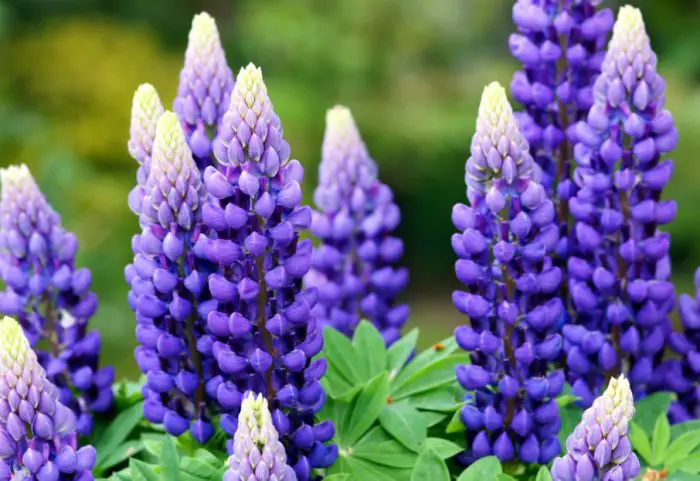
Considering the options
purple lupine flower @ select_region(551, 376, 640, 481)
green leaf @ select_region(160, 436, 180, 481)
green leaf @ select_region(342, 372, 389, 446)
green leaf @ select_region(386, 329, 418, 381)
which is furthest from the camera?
green leaf @ select_region(386, 329, 418, 381)

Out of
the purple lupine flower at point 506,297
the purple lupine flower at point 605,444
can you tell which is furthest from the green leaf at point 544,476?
the purple lupine flower at point 506,297

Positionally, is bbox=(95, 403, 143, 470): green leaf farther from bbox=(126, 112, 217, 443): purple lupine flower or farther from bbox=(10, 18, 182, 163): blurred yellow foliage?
bbox=(10, 18, 182, 163): blurred yellow foliage

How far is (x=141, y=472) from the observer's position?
58.1 inches

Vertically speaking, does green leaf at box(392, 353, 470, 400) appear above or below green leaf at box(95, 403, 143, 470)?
above

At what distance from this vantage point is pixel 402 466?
166 cm

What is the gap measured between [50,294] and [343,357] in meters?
0.54

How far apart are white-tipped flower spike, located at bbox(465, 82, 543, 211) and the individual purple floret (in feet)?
1.89

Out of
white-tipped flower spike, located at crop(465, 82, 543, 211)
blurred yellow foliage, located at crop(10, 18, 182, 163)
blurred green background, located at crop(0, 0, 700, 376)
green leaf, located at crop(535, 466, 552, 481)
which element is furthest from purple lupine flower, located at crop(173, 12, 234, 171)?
blurred yellow foliage, located at crop(10, 18, 182, 163)

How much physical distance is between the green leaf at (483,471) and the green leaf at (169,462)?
395mm

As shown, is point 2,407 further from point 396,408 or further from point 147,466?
point 396,408

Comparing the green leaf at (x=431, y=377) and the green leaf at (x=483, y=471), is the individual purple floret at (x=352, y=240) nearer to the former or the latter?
the green leaf at (x=431, y=377)

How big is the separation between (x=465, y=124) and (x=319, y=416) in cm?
867

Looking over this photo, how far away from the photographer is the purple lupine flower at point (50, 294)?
73.3 inches

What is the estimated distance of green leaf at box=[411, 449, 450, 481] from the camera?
1.48 m
